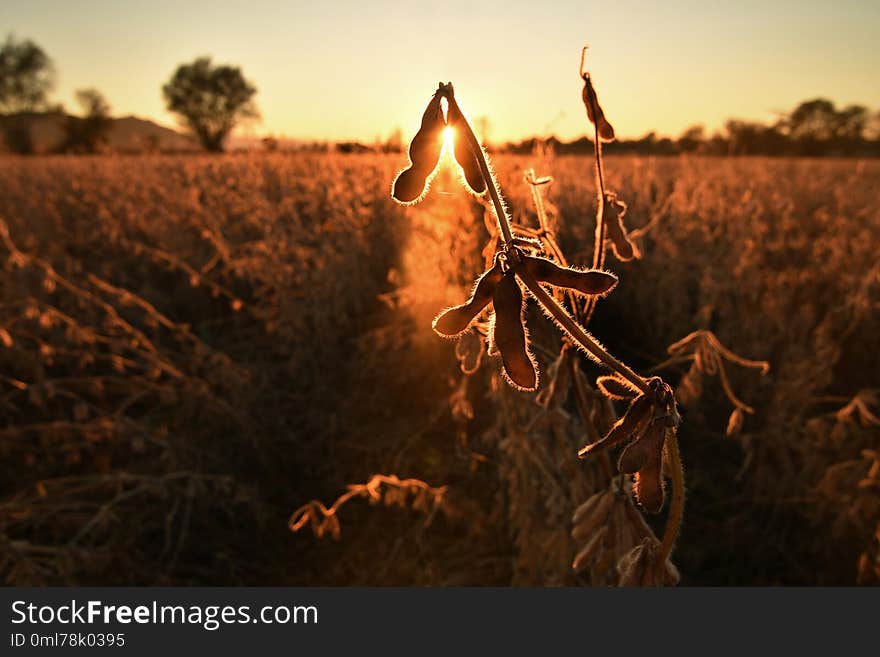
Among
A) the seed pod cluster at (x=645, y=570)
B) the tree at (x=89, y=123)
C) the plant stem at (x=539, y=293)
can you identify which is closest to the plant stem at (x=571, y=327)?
the plant stem at (x=539, y=293)

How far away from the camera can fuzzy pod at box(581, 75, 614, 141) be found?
82cm

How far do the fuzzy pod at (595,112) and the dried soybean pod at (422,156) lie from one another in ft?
1.05

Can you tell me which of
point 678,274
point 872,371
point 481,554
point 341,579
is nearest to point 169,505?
point 341,579

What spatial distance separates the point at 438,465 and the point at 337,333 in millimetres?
1289

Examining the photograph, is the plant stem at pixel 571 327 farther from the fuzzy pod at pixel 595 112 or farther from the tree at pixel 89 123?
the tree at pixel 89 123

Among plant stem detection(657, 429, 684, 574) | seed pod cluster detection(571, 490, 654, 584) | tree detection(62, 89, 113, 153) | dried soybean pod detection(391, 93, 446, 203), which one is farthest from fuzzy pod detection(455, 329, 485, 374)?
tree detection(62, 89, 113, 153)

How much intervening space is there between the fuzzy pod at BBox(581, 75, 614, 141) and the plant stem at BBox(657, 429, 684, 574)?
38 centimetres

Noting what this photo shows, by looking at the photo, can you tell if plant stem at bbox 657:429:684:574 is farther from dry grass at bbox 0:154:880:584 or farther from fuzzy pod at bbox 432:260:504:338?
dry grass at bbox 0:154:880:584

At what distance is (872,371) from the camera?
3127 mm

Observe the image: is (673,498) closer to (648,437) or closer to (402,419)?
→ (648,437)

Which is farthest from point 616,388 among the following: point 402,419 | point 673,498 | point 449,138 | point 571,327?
point 402,419

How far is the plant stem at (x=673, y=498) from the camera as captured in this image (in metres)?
0.67

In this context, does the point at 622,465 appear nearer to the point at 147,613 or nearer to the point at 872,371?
the point at 147,613

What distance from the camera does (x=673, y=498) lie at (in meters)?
0.72
